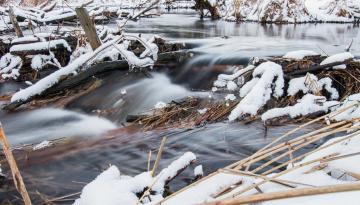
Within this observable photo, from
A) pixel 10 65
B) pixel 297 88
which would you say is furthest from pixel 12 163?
pixel 10 65

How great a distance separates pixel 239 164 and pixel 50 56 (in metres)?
5.78

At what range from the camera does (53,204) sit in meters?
2.64

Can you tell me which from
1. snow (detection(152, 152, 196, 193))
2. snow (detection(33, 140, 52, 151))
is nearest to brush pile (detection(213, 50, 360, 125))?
snow (detection(152, 152, 196, 193))

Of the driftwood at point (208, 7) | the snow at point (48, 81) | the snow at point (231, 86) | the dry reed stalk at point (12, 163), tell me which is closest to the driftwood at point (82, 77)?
the snow at point (48, 81)

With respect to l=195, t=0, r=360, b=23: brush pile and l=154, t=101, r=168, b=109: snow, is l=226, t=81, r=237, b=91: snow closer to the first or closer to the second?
l=154, t=101, r=168, b=109: snow

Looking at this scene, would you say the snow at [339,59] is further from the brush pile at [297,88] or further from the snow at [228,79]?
the snow at [228,79]

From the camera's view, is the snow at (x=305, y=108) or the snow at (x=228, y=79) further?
the snow at (x=228, y=79)

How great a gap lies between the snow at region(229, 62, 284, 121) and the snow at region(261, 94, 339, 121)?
0.80 feet

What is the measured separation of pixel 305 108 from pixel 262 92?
19.0 inches

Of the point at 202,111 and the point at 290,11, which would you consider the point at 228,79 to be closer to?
the point at 202,111

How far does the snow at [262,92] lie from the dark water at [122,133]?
0.18m

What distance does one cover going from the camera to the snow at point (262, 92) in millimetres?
4086

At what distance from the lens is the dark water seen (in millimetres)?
3209

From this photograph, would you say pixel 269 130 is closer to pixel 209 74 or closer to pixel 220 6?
pixel 209 74
